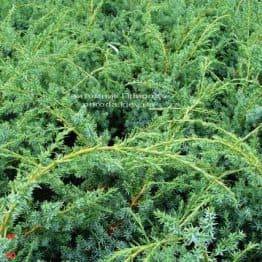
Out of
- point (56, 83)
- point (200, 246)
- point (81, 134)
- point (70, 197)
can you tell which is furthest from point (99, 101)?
point (200, 246)

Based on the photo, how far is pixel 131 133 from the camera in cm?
134

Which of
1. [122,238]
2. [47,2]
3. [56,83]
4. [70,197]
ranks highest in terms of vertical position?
[47,2]

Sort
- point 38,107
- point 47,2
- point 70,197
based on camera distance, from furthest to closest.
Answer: point 47,2
point 38,107
point 70,197

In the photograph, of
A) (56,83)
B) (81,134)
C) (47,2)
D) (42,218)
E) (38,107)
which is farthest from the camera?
(47,2)

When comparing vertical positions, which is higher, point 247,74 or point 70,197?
point 247,74

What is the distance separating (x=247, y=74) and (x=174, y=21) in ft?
1.65

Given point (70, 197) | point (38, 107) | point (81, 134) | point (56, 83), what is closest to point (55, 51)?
point (56, 83)

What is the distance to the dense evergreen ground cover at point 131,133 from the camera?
4.04 ft

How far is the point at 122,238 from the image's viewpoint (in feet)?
4.46

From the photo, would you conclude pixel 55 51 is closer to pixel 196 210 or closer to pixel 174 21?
pixel 174 21

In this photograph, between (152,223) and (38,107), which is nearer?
(152,223)

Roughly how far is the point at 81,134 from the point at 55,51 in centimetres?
46

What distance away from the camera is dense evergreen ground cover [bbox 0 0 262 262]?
123cm

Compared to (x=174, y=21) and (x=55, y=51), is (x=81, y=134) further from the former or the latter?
(x=174, y=21)
